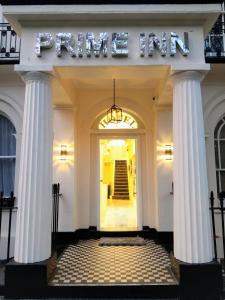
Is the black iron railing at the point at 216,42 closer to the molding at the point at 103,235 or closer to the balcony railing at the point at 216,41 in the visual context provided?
the balcony railing at the point at 216,41

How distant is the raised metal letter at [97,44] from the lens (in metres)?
3.68

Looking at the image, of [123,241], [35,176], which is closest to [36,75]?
[35,176]

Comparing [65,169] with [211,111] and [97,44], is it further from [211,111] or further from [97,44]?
[211,111]

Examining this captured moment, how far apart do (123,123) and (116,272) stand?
348 cm

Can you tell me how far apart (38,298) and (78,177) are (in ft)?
9.42

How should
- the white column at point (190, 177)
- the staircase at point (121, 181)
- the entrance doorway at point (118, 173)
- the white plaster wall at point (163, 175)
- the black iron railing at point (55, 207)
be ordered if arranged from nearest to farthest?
the white column at point (190, 177)
the black iron railing at point (55, 207)
the white plaster wall at point (163, 175)
the entrance doorway at point (118, 173)
the staircase at point (121, 181)

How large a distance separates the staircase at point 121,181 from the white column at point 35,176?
1008cm

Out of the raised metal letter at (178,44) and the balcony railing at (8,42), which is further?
the balcony railing at (8,42)

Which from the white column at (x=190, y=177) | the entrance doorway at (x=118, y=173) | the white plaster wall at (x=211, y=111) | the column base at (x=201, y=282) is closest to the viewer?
the column base at (x=201, y=282)

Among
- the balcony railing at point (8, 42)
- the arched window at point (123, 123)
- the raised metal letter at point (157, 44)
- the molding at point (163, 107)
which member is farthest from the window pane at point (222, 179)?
the balcony railing at point (8, 42)

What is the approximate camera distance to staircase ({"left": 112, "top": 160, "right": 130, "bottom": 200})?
1362 centimetres

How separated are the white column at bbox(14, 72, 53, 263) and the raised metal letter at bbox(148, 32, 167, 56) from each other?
1.54 meters

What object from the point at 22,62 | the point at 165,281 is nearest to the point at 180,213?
the point at 165,281

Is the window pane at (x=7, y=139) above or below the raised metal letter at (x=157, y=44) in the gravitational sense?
below
